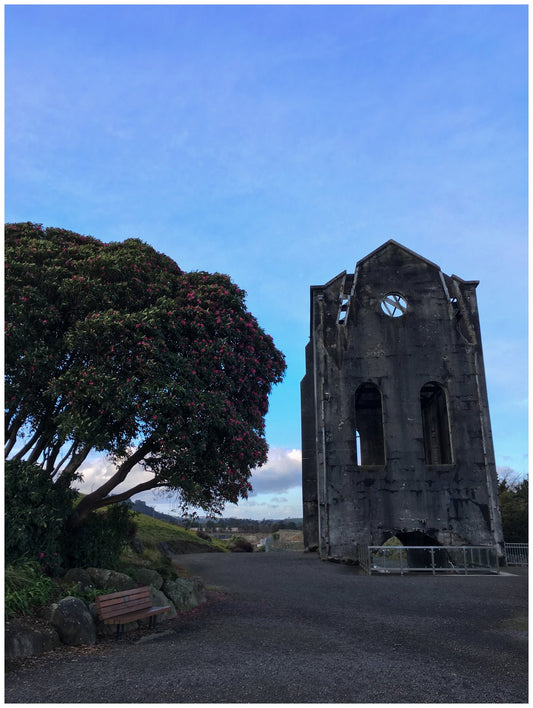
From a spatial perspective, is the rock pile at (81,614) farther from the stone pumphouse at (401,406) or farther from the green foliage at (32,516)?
the stone pumphouse at (401,406)

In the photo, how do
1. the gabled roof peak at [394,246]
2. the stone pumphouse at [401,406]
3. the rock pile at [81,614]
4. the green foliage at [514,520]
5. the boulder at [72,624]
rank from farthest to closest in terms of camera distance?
the green foliage at [514,520] < the gabled roof peak at [394,246] < the stone pumphouse at [401,406] < the boulder at [72,624] < the rock pile at [81,614]

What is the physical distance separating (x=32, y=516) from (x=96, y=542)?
2.39 m

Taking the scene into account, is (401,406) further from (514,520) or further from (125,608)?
(125,608)

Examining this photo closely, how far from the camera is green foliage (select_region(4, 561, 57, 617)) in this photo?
9.08 m

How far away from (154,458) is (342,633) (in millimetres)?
6813

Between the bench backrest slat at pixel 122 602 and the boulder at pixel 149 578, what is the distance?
196 centimetres

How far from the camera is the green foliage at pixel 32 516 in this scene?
11.0 m

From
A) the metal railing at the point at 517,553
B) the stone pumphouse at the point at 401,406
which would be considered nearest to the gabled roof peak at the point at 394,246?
the stone pumphouse at the point at 401,406

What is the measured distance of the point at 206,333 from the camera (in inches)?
545

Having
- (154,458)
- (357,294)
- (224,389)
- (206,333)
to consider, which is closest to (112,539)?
(154,458)

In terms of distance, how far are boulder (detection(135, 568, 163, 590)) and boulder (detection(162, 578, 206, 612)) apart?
17 centimetres

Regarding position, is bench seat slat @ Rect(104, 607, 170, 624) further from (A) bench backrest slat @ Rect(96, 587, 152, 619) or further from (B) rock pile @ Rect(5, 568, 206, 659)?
(B) rock pile @ Rect(5, 568, 206, 659)

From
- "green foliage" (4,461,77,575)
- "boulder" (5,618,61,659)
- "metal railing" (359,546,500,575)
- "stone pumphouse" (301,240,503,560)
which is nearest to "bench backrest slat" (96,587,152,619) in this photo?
"boulder" (5,618,61,659)

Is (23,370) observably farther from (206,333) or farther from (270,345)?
(270,345)
